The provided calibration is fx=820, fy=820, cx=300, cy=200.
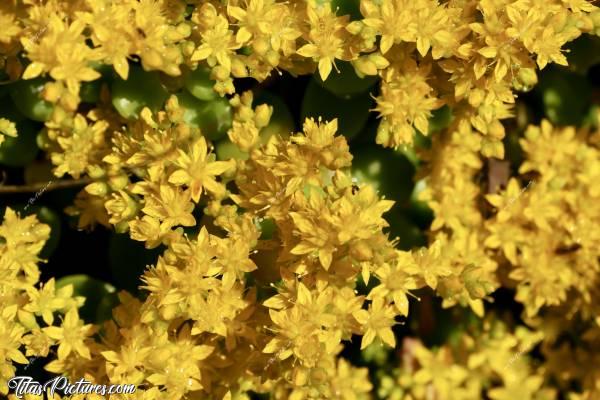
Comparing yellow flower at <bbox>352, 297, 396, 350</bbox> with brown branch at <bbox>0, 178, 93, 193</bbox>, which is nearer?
yellow flower at <bbox>352, 297, 396, 350</bbox>

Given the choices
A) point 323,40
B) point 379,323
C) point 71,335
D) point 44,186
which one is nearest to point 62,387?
point 71,335

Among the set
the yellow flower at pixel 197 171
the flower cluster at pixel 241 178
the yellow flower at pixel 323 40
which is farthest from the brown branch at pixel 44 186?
the yellow flower at pixel 323 40

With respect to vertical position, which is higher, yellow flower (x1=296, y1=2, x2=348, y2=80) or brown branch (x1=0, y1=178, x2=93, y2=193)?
yellow flower (x1=296, y1=2, x2=348, y2=80)

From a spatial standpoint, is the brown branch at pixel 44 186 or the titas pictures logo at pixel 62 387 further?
the brown branch at pixel 44 186

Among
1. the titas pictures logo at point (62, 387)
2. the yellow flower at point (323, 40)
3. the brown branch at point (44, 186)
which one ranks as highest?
the yellow flower at point (323, 40)

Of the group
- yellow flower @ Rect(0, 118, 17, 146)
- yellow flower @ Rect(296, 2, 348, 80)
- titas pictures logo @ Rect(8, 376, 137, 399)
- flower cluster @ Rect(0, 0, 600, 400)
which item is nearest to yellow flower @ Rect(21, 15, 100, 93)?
flower cluster @ Rect(0, 0, 600, 400)

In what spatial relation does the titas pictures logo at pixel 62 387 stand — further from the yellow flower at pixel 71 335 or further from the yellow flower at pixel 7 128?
the yellow flower at pixel 7 128

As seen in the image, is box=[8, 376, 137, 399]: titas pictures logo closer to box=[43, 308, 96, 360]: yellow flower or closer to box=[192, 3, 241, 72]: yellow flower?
box=[43, 308, 96, 360]: yellow flower

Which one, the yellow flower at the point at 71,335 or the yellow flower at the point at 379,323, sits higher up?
the yellow flower at the point at 379,323

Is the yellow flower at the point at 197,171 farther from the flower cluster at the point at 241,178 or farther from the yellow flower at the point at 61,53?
the yellow flower at the point at 61,53

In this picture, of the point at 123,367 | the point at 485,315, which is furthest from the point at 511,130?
the point at 123,367
